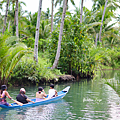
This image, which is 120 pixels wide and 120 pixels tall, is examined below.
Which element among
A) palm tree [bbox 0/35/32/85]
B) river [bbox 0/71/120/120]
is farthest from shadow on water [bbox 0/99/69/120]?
palm tree [bbox 0/35/32/85]

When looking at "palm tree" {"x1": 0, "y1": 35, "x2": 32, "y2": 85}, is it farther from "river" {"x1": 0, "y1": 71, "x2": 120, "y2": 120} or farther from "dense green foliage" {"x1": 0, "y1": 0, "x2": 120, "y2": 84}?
"river" {"x1": 0, "y1": 71, "x2": 120, "y2": 120}

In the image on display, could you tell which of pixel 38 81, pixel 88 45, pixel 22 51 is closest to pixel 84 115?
pixel 22 51

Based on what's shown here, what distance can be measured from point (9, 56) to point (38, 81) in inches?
186

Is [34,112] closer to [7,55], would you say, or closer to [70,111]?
[70,111]

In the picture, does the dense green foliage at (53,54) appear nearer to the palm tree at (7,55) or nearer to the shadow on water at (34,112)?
the palm tree at (7,55)

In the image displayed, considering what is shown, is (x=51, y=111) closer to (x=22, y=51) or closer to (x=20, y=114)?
(x=20, y=114)

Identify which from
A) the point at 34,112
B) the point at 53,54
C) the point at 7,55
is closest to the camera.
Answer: the point at 34,112

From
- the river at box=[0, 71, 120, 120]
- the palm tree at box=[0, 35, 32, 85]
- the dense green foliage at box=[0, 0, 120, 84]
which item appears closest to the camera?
the river at box=[0, 71, 120, 120]

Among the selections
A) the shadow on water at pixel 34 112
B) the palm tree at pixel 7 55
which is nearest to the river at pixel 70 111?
the shadow on water at pixel 34 112

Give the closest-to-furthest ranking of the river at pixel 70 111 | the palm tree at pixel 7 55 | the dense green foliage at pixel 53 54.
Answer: the river at pixel 70 111
the palm tree at pixel 7 55
the dense green foliage at pixel 53 54

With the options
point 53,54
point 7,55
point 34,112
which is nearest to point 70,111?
point 34,112

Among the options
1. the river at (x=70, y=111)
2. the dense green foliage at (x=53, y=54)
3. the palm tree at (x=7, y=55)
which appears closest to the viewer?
the river at (x=70, y=111)

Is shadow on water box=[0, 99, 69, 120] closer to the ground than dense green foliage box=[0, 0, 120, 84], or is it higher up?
closer to the ground

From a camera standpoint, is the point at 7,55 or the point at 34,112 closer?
the point at 34,112
